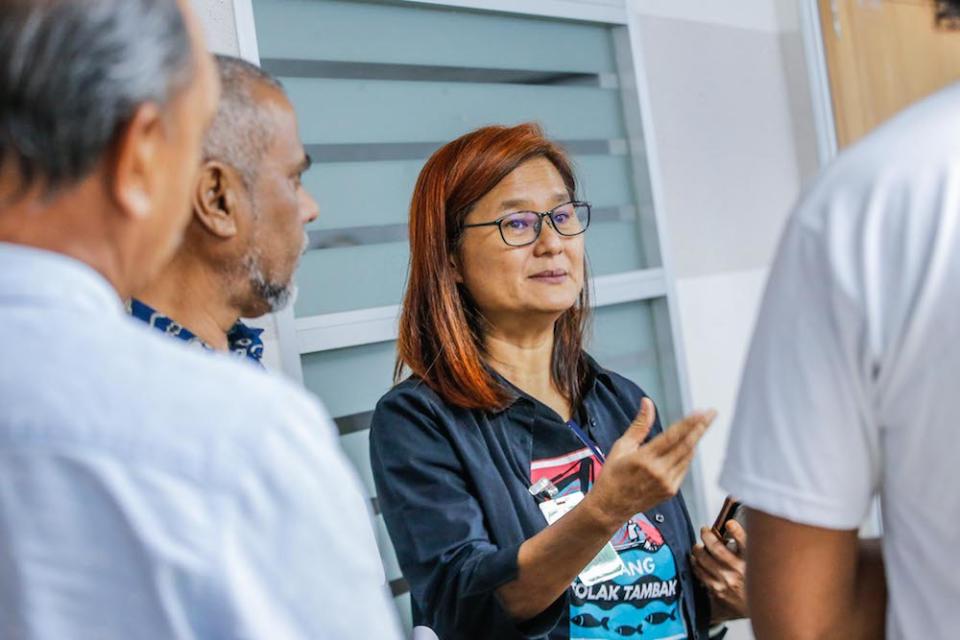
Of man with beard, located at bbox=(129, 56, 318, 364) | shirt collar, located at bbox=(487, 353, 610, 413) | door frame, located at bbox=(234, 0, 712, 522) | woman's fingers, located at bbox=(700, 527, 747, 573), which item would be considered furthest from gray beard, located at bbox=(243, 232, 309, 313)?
door frame, located at bbox=(234, 0, 712, 522)

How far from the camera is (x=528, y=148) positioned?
210 cm

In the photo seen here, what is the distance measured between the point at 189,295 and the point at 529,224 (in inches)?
29.7

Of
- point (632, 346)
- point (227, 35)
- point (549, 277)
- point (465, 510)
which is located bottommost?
point (465, 510)

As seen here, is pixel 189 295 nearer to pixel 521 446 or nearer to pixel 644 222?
pixel 521 446

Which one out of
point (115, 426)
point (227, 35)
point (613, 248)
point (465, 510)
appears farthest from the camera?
point (613, 248)

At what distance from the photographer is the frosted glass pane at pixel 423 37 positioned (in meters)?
2.46

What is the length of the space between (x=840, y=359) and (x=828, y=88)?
11.2ft

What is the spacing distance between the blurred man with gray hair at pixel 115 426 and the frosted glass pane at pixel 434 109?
175cm

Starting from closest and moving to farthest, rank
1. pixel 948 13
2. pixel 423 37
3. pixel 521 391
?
pixel 948 13 < pixel 521 391 < pixel 423 37

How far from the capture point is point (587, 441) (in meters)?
2.02

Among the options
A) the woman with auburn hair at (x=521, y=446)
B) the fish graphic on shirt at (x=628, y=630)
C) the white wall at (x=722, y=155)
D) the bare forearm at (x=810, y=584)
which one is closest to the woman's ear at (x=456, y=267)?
the woman with auburn hair at (x=521, y=446)

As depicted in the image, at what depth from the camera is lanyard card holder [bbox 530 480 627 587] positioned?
6.15ft

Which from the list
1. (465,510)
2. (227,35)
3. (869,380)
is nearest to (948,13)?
(869,380)

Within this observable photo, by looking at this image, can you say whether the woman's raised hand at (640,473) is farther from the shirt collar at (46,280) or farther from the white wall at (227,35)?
the shirt collar at (46,280)
